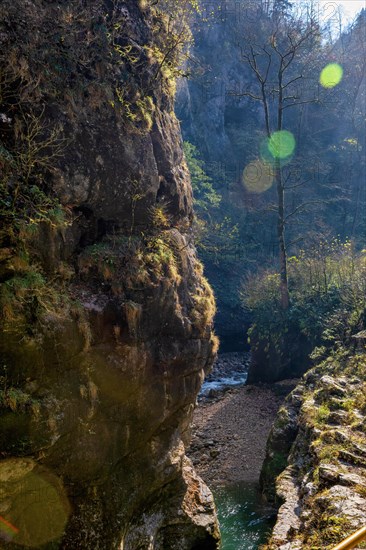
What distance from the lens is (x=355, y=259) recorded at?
64.3 feet

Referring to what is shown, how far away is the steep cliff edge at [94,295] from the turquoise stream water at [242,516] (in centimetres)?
116

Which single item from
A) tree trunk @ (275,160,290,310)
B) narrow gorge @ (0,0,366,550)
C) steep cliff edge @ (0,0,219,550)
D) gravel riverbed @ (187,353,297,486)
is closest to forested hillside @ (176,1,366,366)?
tree trunk @ (275,160,290,310)

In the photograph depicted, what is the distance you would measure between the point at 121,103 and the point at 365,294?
493 inches

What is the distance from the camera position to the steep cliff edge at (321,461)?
19.5 ft

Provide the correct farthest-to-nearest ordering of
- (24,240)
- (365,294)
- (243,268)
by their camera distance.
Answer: (243,268) → (365,294) → (24,240)

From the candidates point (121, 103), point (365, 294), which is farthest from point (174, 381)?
point (365, 294)

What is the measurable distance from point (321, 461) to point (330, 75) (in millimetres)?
38178

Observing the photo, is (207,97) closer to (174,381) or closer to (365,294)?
(365,294)

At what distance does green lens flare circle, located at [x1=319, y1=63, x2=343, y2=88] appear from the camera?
37.8 m

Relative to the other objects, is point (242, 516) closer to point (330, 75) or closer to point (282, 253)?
point (282, 253)

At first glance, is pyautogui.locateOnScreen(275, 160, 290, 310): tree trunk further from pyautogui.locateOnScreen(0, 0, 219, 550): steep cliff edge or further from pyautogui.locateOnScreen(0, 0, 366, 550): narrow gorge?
pyautogui.locateOnScreen(0, 0, 219, 550): steep cliff edge

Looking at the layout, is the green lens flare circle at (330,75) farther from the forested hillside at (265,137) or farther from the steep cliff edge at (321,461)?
the steep cliff edge at (321,461)

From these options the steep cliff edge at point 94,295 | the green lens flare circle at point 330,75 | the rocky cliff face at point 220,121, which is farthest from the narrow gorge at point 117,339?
the green lens flare circle at point 330,75

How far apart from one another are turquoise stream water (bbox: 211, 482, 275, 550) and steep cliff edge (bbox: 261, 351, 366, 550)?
491 mm
